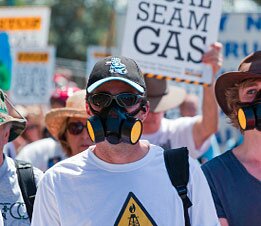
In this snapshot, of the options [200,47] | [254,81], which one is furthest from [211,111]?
[254,81]

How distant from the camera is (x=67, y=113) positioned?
523 centimetres

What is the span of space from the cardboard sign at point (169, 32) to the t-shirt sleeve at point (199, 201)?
2.51 meters

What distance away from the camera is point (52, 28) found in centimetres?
3994

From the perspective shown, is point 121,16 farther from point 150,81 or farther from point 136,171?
point 136,171

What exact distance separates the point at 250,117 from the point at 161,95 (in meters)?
2.47

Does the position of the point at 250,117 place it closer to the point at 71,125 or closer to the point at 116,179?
the point at 116,179

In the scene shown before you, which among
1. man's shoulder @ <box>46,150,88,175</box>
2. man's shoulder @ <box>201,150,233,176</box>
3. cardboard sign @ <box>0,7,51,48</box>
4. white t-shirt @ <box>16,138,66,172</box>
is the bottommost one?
white t-shirt @ <box>16,138,66,172</box>

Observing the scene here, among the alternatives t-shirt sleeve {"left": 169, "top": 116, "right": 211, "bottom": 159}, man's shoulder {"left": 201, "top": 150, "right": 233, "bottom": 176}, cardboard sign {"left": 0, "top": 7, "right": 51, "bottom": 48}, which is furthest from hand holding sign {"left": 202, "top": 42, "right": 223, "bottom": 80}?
cardboard sign {"left": 0, "top": 7, "right": 51, "bottom": 48}

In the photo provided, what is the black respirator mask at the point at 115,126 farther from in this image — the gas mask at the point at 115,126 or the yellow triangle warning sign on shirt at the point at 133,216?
the yellow triangle warning sign on shirt at the point at 133,216

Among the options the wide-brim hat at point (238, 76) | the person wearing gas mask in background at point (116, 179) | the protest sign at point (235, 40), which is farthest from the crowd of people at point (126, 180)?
the protest sign at point (235, 40)

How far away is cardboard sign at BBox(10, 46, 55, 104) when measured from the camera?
1029 cm

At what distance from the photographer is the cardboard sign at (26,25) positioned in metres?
11.1

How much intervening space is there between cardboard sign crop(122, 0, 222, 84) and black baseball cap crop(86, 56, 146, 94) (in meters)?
2.39

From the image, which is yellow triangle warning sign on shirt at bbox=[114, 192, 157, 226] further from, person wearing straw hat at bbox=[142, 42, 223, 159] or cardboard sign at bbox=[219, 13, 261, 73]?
cardboard sign at bbox=[219, 13, 261, 73]
